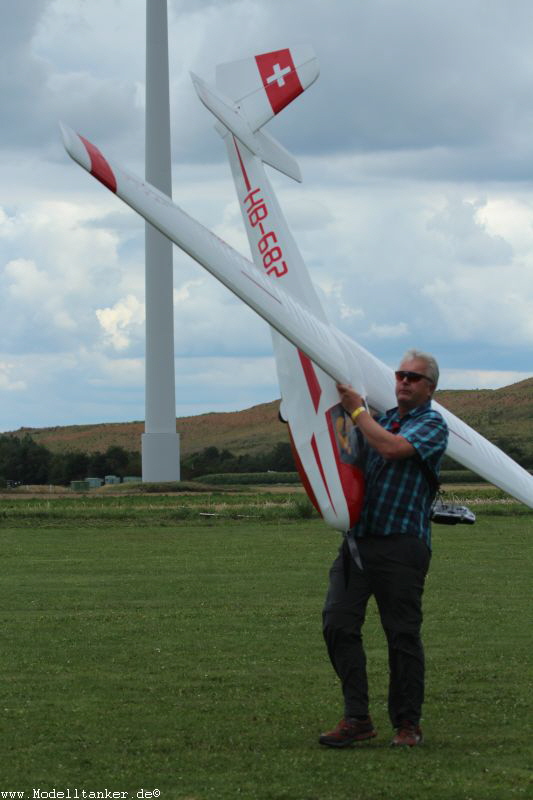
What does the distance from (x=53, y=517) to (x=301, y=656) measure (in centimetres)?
1929

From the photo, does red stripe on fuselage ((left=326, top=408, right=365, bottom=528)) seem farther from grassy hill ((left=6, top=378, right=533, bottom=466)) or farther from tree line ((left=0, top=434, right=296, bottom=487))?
grassy hill ((left=6, top=378, right=533, bottom=466))

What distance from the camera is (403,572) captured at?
21.0 feet

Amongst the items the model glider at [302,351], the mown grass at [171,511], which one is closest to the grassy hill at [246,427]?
the mown grass at [171,511]

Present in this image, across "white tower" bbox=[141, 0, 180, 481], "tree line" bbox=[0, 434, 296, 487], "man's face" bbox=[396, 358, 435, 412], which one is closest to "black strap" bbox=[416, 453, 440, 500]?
"man's face" bbox=[396, 358, 435, 412]

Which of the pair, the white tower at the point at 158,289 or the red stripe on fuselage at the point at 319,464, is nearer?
the red stripe on fuselage at the point at 319,464

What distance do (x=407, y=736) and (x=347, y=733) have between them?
321mm

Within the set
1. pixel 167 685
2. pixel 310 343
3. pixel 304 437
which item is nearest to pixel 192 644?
pixel 167 685

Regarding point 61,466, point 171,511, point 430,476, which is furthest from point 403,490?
point 61,466

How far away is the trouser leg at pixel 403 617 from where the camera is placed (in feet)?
21.0

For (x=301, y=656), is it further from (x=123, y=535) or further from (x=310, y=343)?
(x=123, y=535)

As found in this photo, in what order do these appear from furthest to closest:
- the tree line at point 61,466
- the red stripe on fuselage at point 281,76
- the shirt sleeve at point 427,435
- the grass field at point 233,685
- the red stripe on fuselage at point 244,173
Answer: the tree line at point 61,466 < the red stripe on fuselage at point 281,76 < the red stripe on fuselage at point 244,173 < the shirt sleeve at point 427,435 < the grass field at point 233,685

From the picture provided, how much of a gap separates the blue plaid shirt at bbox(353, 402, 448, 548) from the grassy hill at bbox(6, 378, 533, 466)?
8315 centimetres

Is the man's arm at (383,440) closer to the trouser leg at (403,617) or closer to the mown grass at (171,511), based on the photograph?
the trouser leg at (403,617)

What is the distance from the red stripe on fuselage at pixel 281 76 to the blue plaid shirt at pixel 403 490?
4579 mm
